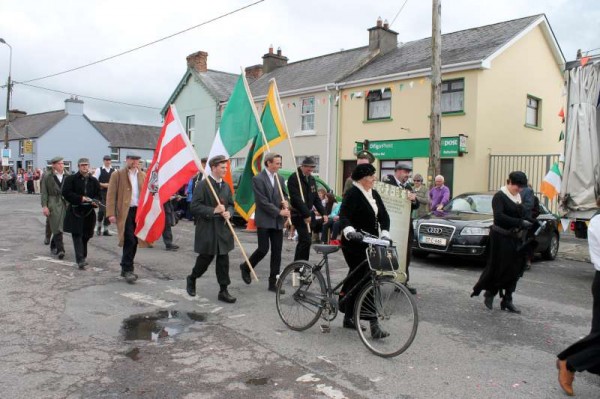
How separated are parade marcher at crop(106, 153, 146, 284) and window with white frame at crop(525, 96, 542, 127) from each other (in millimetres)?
17519

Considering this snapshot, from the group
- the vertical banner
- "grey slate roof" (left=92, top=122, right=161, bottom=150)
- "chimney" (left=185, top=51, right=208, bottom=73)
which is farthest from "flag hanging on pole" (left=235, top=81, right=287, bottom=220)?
"grey slate roof" (left=92, top=122, right=161, bottom=150)

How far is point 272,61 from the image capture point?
30469mm

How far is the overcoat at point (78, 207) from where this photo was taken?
8.28 metres

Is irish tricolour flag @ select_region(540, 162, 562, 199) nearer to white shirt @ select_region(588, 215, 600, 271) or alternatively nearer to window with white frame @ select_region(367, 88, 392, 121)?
white shirt @ select_region(588, 215, 600, 271)

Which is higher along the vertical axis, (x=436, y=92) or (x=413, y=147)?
(x=436, y=92)

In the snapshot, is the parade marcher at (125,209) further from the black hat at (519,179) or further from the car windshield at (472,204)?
the car windshield at (472,204)

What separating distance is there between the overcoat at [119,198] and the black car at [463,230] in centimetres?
550

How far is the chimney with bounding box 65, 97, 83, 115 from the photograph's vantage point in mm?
52938

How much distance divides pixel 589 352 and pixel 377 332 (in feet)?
5.76

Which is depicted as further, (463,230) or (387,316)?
(463,230)

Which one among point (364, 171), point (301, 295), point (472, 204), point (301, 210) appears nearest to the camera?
point (364, 171)

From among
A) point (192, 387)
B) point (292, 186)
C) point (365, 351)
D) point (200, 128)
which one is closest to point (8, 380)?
point (192, 387)

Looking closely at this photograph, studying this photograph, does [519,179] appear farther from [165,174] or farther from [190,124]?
[190,124]

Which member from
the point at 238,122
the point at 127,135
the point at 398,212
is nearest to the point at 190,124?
the point at 238,122
